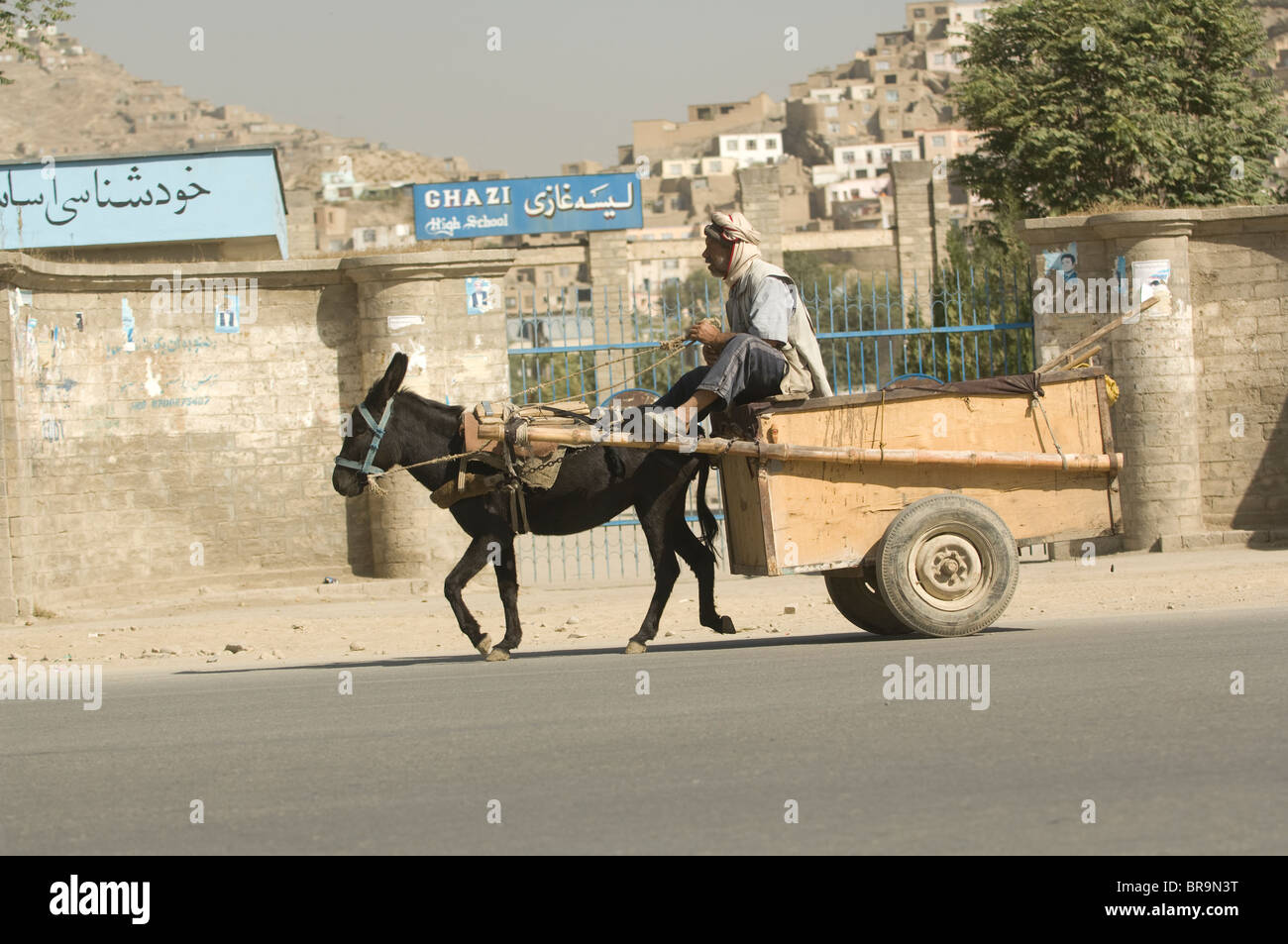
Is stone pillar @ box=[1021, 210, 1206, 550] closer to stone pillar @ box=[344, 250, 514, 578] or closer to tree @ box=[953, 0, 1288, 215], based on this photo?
stone pillar @ box=[344, 250, 514, 578]

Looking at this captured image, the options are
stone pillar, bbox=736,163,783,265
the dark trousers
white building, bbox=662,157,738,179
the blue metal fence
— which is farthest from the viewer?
white building, bbox=662,157,738,179

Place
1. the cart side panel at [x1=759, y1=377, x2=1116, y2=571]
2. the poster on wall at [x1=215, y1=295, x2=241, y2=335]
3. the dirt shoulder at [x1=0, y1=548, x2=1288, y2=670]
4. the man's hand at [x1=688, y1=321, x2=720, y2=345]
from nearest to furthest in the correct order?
the cart side panel at [x1=759, y1=377, x2=1116, y2=571] < the man's hand at [x1=688, y1=321, x2=720, y2=345] < the dirt shoulder at [x1=0, y1=548, x2=1288, y2=670] < the poster on wall at [x1=215, y1=295, x2=241, y2=335]

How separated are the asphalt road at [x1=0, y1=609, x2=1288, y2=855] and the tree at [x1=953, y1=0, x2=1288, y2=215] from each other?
22.9 meters

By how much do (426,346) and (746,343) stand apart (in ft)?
21.6

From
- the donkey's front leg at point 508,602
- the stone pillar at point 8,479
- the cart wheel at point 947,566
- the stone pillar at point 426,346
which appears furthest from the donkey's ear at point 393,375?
A: the stone pillar at point 8,479

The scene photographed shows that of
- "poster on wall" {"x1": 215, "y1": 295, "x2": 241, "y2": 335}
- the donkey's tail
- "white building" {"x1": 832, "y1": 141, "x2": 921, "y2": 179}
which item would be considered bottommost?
the donkey's tail

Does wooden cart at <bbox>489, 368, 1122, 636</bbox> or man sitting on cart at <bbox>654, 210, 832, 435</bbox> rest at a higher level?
man sitting on cart at <bbox>654, 210, 832, 435</bbox>

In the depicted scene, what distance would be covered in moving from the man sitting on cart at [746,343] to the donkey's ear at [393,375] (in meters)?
1.55

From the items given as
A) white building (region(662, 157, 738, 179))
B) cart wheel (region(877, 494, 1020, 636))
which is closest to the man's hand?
cart wheel (region(877, 494, 1020, 636))

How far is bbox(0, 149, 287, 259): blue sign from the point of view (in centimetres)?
2444

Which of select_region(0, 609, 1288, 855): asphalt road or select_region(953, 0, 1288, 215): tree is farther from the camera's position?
select_region(953, 0, 1288, 215): tree

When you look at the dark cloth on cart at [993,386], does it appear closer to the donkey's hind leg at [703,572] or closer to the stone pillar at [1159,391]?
the donkey's hind leg at [703,572]
